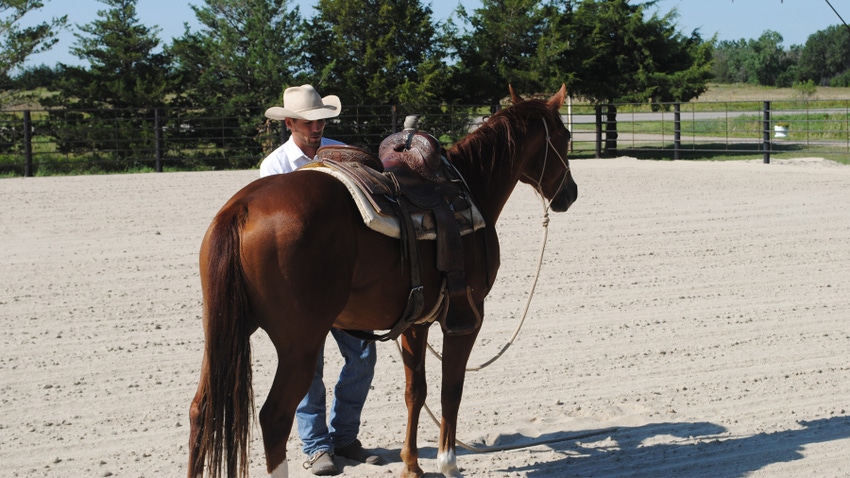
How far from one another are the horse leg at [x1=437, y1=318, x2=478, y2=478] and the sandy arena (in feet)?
0.60

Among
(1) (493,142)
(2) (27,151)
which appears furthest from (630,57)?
(1) (493,142)

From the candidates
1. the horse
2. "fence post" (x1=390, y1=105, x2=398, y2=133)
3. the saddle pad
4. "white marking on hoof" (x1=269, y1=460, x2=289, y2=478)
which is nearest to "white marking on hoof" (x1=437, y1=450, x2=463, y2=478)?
the horse

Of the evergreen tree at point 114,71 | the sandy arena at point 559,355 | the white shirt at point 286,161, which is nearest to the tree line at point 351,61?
the evergreen tree at point 114,71

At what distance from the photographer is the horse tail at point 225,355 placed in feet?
10.4

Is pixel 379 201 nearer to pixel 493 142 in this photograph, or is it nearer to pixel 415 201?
pixel 415 201

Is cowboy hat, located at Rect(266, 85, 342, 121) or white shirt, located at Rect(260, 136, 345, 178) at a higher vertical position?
cowboy hat, located at Rect(266, 85, 342, 121)

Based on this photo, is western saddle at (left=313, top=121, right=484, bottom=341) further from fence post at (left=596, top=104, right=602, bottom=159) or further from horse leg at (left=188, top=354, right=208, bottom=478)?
fence post at (left=596, top=104, right=602, bottom=159)

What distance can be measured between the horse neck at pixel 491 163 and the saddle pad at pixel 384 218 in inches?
12.9

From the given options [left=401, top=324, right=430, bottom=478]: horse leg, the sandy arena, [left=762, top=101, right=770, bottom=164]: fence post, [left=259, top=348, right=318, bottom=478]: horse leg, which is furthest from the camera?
[left=762, top=101, right=770, bottom=164]: fence post

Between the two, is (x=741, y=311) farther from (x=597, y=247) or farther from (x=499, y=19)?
(x=499, y=19)

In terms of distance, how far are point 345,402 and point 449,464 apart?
63 centimetres

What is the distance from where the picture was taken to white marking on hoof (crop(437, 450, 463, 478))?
3.88 m

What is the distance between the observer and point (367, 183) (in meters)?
3.53

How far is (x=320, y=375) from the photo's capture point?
13.3 feet
